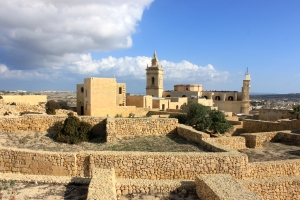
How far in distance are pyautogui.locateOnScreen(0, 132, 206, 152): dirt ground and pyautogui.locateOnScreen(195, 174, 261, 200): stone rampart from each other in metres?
3.13

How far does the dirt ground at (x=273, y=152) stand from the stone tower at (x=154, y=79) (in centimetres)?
3607

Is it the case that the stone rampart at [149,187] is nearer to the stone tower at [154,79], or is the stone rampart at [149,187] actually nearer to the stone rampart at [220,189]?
the stone rampart at [220,189]

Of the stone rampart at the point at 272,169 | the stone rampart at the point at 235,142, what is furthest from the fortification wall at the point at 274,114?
the stone rampart at the point at 272,169

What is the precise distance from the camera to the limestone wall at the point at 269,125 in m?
16.7

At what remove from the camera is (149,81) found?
49.9 metres

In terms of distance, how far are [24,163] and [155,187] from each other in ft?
14.4

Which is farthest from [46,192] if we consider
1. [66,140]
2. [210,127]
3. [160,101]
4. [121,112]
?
[160,101]

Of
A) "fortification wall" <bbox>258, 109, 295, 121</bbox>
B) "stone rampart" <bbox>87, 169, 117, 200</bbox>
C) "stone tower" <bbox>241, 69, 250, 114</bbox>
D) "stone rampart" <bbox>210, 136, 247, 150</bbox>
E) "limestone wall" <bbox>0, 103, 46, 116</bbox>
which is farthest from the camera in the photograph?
"stone tower" <bbox>241, 69, 250, 114</bbox>

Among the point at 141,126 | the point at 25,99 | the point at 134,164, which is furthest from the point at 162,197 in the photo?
the point at 25,99

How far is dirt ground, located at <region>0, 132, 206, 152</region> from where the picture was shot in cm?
1071

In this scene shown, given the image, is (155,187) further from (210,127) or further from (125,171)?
(210,127)

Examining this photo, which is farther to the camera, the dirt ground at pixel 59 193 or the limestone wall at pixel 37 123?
the limestone wall at pixel 37 123

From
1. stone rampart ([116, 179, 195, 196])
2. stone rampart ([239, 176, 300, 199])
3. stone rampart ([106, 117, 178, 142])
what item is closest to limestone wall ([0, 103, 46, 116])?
stone rampart ([106, 117, 178, 142])

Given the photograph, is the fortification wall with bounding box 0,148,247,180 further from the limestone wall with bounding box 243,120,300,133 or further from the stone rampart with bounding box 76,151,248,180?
the limestone wall with bounding box 243,120,300,133
